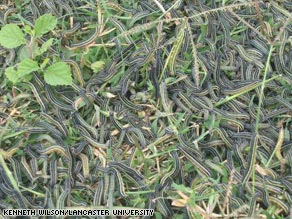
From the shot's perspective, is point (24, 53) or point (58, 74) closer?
point (58, 74)

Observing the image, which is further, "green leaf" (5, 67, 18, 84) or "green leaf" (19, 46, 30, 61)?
"green leaf" (19, 46, 30, 61)

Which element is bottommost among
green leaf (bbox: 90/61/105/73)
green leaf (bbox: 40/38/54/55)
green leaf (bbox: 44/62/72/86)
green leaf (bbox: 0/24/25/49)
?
green leaf (bbox: 90/61/105/73)

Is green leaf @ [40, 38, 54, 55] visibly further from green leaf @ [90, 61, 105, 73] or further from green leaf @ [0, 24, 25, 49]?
green leaf @ [90, 61, 105, 73]

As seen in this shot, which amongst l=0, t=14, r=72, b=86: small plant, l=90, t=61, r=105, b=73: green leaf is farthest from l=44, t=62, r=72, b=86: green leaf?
l=90, t=61, r=105, b=73: green leaf

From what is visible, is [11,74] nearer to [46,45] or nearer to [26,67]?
[26,67]

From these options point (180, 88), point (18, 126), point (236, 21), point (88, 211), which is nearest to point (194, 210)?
point (88, 211)

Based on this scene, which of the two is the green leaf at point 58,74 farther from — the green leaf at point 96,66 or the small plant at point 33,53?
the green leaf at point 96,66

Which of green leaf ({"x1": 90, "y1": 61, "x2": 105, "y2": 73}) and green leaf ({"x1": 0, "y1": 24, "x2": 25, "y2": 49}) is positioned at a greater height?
green leaf ({"x1": 0, "y1": 24, "x2": 25, "y2": 49})

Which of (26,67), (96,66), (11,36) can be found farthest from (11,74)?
(96,66)
